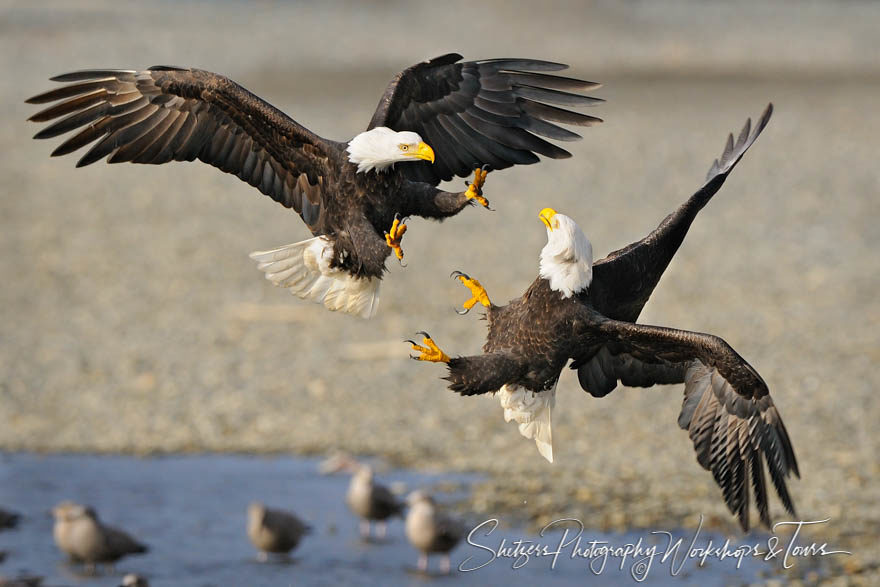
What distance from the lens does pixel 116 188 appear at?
65.6 ft

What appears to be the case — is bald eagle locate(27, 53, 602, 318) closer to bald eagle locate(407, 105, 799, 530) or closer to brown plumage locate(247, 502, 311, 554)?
bald eagle locate(407, 105, 799, 530)

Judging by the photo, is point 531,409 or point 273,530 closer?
point 531,409

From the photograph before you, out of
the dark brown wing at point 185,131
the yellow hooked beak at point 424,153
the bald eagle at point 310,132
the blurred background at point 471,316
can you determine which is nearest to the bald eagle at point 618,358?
the yellow hooked beak at point 424,153

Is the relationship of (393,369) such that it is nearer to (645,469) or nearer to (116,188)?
(645,469)

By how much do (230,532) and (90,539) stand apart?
1.07 metres

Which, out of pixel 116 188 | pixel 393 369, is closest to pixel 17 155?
pixel 116 188

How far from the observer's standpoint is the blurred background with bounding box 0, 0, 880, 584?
1044 cm

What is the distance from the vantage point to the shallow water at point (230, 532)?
28.3 feet

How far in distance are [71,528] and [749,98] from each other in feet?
61.8

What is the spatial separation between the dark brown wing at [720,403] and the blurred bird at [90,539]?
383 cm

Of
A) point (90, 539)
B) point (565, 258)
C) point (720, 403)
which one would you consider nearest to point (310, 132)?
point (565, 258)

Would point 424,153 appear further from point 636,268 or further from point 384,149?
point 636,268

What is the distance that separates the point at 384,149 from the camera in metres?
5.71

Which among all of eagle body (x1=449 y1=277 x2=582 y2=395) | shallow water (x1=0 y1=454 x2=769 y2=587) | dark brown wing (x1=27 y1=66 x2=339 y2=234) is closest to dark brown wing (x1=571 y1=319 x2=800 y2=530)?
eagle body (x1=449 y1=277 x2=582 y2=395)
